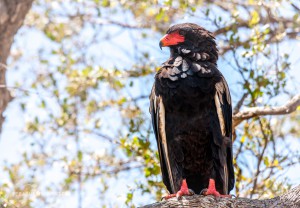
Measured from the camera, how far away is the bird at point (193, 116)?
5.46 meters

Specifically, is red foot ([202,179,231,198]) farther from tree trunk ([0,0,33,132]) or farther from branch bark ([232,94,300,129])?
tree trunk ([0,0,33,132])

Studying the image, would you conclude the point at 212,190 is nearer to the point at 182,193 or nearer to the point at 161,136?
the point at 182,193

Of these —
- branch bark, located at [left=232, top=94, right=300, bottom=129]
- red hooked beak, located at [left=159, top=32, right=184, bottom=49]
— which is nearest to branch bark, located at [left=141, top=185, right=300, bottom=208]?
branch bark, located at [left=232, top=94, right=300, bottom=129]

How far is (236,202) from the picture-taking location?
4.52 metres

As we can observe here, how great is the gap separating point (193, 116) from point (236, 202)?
46.0 inches

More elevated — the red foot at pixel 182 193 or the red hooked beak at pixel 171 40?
the red hooked beak at pixel 171 40

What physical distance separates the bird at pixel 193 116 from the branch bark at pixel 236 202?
1.91 feet

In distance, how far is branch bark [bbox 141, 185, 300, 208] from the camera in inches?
171

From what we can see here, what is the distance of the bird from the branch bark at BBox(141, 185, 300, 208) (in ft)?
1.91

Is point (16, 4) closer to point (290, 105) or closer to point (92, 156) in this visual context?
point (92, 156)

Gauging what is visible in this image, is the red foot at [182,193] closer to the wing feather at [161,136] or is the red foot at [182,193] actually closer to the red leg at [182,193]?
the red leg at [182,193]

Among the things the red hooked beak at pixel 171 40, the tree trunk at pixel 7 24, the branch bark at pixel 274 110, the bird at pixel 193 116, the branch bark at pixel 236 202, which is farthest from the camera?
the tree trunk at pixel 7 24

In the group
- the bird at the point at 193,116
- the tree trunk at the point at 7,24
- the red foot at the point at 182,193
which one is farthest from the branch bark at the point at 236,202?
the tree trunk at the point at 7,24

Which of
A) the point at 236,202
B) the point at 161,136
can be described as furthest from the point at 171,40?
the point at 236,202
